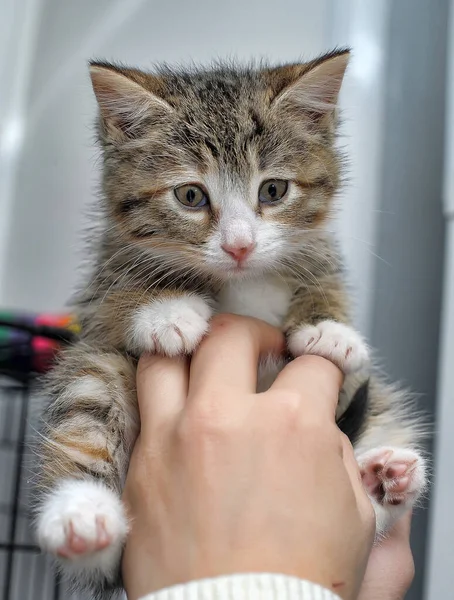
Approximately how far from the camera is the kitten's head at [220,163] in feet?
3.52

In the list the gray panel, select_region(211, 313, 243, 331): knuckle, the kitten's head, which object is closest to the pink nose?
the kitten's head

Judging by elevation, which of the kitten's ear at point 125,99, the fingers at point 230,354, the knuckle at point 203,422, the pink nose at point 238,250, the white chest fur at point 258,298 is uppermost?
the kitten's ear at point 125,99

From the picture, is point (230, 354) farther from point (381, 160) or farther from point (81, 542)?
point (381, 160)

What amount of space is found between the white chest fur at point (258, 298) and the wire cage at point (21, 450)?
43 centimetres

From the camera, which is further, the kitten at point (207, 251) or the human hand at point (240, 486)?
the kitten at point (207, 251)

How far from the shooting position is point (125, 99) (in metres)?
1.14

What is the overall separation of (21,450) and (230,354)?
1186mm

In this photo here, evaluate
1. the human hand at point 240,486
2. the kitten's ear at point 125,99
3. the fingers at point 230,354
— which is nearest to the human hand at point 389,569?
the human hand at point 240,486

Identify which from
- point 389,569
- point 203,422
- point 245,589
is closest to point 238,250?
point 203,422

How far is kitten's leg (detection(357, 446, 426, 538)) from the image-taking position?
106 centimetres

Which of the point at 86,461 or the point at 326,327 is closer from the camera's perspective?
the point at 86,461

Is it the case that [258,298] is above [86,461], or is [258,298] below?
above

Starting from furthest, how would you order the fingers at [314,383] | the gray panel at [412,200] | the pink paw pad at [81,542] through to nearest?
the gray panel at [412,200] → the fingers at [314,383] → the pink paw pad at [81,542]

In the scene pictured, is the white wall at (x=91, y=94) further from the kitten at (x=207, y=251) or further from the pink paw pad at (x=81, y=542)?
the pink paw pad at (x=81, y=542)
